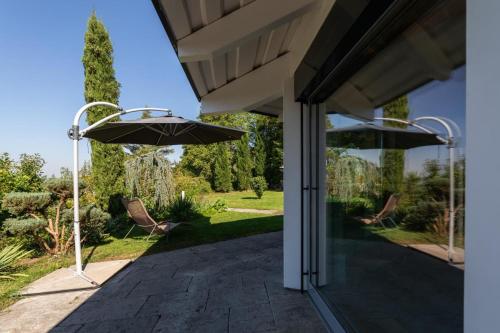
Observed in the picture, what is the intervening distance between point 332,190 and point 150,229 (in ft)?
15.2

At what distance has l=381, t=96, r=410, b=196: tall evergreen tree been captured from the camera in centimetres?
159


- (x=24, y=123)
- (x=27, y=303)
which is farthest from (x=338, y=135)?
(x=24, y=123)

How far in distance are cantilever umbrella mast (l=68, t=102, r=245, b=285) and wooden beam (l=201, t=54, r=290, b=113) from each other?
0.72 m

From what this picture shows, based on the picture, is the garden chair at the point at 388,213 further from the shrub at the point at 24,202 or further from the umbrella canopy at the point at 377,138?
the shrub at the point at 24,202

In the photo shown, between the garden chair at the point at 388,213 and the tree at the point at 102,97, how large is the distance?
28.3 feet

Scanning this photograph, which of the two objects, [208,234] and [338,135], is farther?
[208,234]

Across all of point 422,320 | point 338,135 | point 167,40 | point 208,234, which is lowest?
point 208,234

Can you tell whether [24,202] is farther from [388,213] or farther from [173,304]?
[388,213]

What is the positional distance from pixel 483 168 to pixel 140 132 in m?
6.47

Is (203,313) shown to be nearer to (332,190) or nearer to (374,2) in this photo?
(332,190)

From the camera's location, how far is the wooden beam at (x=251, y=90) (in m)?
4.27

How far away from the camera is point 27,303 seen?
11.6 feet

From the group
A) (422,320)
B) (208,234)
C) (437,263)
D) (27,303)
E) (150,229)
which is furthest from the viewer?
(208,234)

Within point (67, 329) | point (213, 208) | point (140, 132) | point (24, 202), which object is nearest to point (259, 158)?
point (213, 208)
